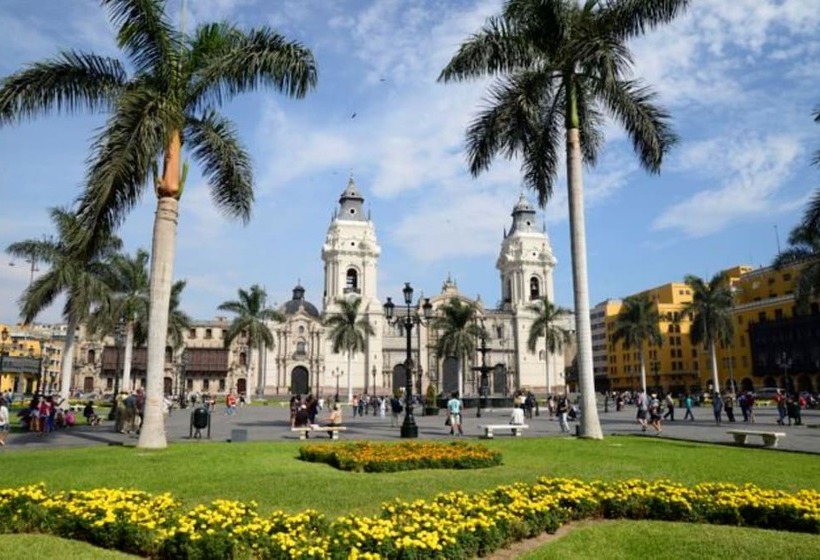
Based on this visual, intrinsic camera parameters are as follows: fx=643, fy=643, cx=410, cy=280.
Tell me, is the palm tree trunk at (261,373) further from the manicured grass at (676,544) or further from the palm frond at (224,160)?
the manicured grass at (676,544)

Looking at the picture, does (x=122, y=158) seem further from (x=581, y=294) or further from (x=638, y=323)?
(x=638, y=323)

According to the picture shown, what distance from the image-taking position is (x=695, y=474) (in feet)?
38.3

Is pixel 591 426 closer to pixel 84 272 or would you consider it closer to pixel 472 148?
pixel 472 148

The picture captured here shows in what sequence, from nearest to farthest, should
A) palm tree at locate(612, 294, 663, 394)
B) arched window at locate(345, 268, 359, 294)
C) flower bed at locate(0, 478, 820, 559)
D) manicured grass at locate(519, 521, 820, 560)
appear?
1. flower bed at locate(0, 478, 820, 559)
2. manicured grass at locate(519, 521, 820, 560)
3. palm tree at locate(612, 294, 663, 394)
4. arched window at locate(345, 268, 359, 294)

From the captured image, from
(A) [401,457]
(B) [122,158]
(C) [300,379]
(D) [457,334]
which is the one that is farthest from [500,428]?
(C) [300,379]

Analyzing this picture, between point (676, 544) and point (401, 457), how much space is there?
6.74m

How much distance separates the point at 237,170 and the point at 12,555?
41.8 ft

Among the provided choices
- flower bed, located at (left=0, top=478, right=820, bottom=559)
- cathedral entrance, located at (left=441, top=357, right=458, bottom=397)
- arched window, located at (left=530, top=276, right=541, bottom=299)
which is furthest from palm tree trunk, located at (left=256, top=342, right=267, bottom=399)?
flower bed, located at (left=0, top=478, right=820, bottom=559)

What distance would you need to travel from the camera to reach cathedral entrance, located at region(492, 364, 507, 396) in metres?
86.7

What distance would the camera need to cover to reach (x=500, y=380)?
87062 mm

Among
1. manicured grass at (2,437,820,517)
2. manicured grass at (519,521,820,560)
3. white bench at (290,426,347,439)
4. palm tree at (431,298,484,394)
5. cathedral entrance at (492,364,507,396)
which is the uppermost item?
palm tree at (431,298,484,394)

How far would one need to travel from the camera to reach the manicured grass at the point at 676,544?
655 cm

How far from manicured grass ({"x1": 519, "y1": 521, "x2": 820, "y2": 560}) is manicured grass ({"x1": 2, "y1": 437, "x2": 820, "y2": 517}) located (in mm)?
2668

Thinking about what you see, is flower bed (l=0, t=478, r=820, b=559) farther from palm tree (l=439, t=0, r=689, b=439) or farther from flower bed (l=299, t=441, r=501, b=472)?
palm tree (l=439, t=0, r=689, b=439)
